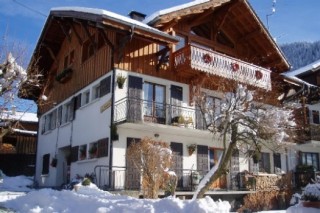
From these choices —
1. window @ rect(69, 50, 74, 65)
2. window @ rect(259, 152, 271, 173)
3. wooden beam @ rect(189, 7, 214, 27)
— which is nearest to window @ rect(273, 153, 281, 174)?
window @ rect(259, 152, 271, 173)

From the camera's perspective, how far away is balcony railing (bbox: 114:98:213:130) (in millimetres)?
17312

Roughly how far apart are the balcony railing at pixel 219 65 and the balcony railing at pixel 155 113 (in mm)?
2178

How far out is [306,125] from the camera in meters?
24.6

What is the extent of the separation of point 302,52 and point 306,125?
59698mm

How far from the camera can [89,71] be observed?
20672 mm

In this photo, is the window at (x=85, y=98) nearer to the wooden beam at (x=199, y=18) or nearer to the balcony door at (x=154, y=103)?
the balcony door at (x=154, y=103)

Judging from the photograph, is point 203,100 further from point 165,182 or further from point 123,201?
point 123,201

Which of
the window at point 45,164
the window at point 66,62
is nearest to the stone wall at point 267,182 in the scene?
the window at point 45,164

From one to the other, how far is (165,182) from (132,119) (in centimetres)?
326

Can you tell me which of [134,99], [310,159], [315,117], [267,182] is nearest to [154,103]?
[134,99]

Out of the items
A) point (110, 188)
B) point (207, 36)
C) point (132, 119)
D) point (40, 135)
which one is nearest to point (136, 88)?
point (132, 119)

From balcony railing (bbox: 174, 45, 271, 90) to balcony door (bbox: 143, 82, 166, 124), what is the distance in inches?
60.0

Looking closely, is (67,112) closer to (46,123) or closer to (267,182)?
(46,123)

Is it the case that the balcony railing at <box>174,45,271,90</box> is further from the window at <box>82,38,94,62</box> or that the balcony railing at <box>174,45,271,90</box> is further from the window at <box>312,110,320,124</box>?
the window at <box>312,110,320,124</box>
